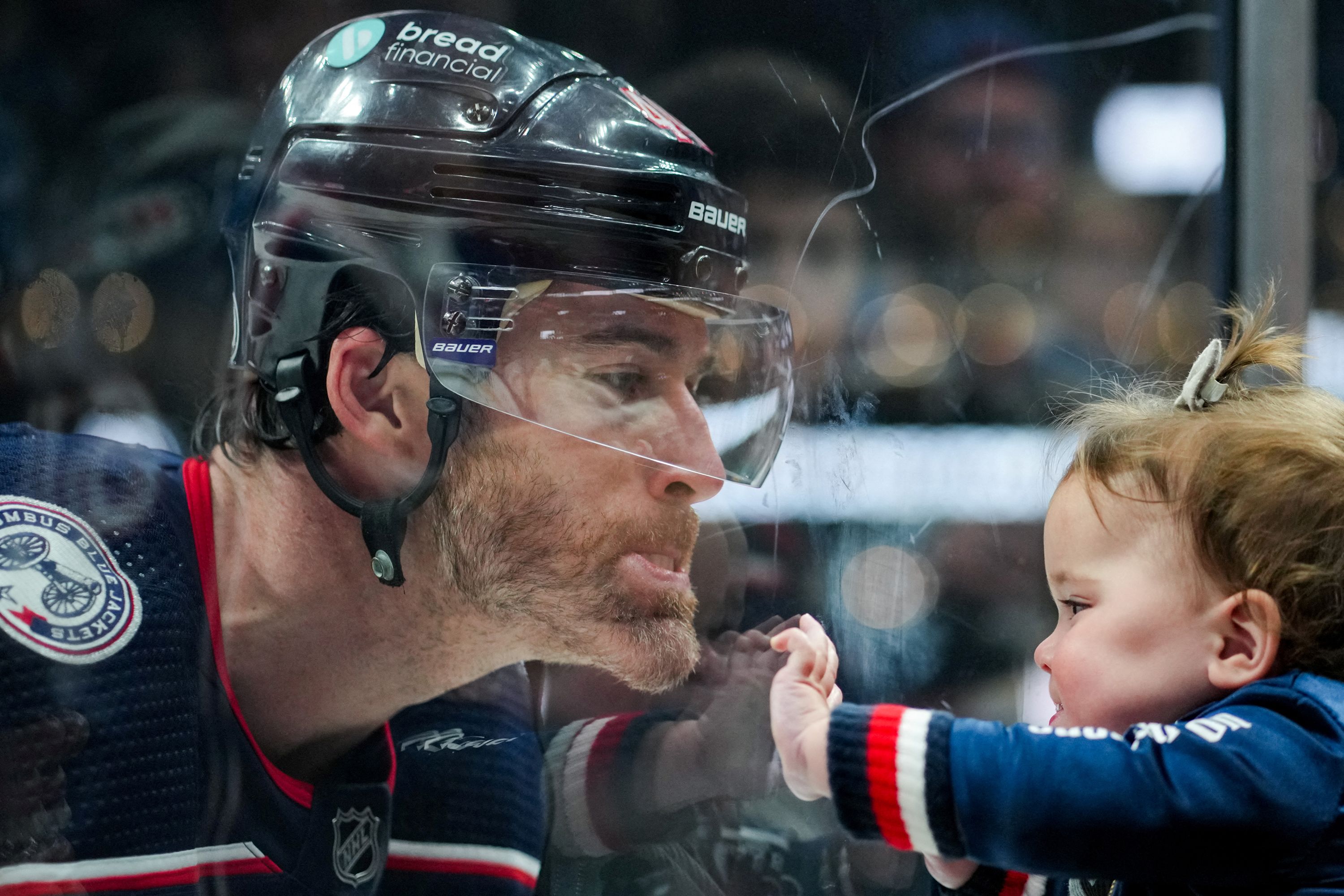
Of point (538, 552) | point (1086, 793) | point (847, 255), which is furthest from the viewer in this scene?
point (847, 255)

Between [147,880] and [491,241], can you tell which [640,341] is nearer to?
[491,241]

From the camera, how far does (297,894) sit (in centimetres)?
100

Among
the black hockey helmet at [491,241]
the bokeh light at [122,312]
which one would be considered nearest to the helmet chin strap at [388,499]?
the black hockey helmet at [491,241]

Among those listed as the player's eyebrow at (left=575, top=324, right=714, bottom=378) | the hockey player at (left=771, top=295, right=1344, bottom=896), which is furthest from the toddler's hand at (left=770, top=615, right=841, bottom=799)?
the player's eyebrow at (left=575, top=324, right=714, bottom=378)

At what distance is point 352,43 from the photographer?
0.98 metres

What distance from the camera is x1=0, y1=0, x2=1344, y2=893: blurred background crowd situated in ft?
3.04

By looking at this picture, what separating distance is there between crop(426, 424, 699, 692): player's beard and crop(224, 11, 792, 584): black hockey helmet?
0.04m

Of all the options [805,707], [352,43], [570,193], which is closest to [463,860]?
[805,707]

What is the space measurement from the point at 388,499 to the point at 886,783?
0.46 metres

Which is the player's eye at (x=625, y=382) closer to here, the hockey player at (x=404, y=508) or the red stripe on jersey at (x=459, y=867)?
the hockey player at (x=404, y=508)

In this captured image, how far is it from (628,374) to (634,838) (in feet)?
1.36

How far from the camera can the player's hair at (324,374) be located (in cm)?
98

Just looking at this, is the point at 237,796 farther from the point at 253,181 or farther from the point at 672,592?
the point at 253,181

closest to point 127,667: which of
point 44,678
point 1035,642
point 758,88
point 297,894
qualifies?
point 44,678
